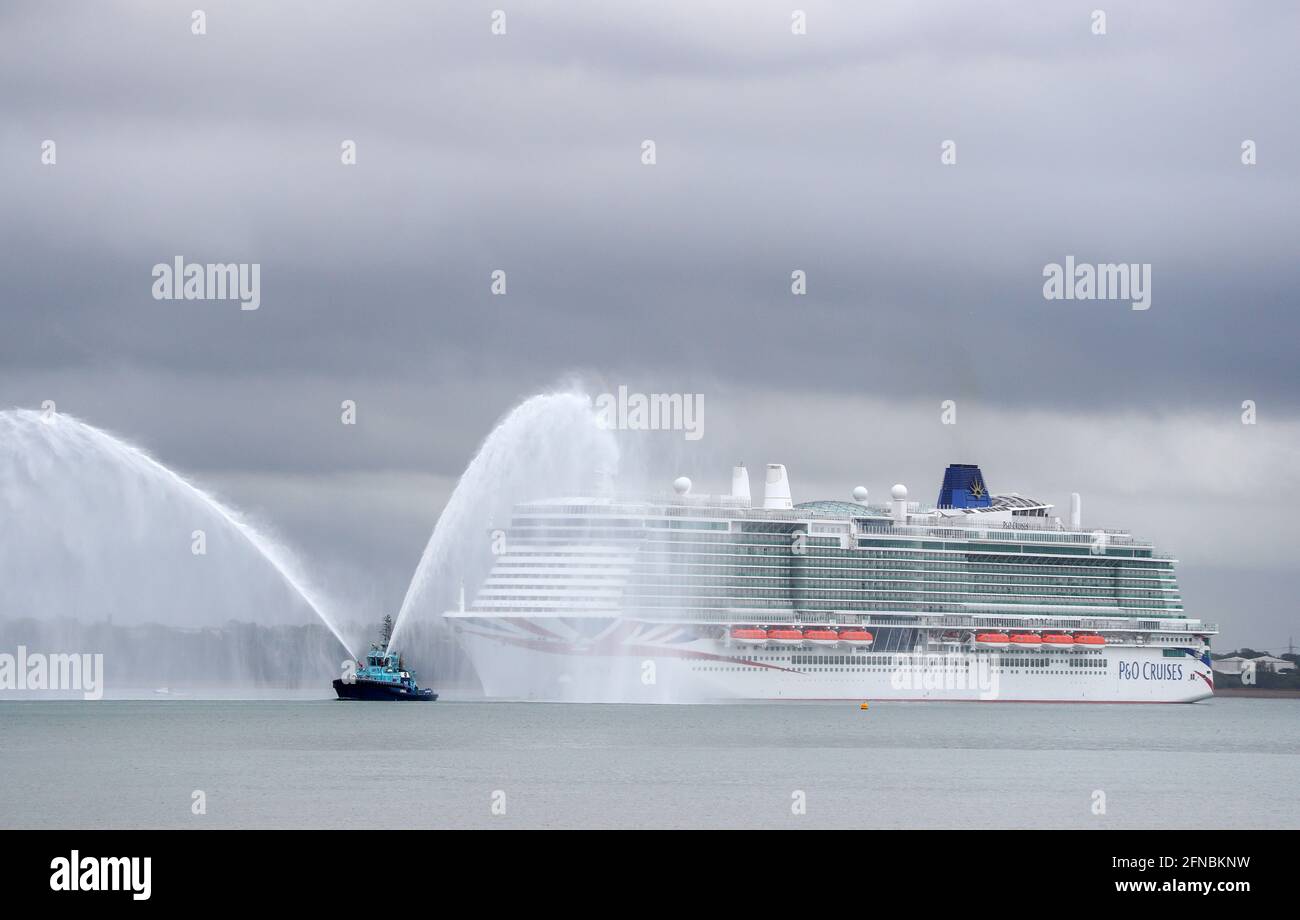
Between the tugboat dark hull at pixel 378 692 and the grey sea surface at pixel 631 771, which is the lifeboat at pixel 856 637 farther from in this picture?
the tugboat dark hull at pixel 378 692

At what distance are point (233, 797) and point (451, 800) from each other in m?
5.99

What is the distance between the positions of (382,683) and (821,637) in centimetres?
2387

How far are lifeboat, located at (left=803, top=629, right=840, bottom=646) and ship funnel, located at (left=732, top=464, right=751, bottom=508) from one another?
7.84 meters

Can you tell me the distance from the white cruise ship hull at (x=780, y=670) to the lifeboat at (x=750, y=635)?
0.42 metres

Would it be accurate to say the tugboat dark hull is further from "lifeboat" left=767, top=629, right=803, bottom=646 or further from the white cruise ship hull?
"lifeboat" left=767, top=629, right=803, bottom=646

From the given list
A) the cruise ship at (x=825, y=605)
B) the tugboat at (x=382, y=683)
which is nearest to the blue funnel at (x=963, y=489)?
the cruise ship at (x=825, y=605)

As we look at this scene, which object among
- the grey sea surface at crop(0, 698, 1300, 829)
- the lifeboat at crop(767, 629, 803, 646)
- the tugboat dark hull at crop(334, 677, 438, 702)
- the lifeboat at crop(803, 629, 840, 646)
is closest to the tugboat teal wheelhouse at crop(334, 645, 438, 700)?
the tugboat dark hull at crop(334, 677, 438, 702)

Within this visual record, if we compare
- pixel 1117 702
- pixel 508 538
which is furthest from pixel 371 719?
pixel 1117 702

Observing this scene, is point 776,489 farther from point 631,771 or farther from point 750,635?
point 631,771

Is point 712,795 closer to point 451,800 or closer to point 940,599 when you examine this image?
point 451,800

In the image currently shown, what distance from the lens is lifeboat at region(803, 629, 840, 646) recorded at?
103 m

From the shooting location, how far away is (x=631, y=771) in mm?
60625

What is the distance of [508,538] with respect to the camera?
96500 mm

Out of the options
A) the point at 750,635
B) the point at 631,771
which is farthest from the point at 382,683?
the point at 631,771
